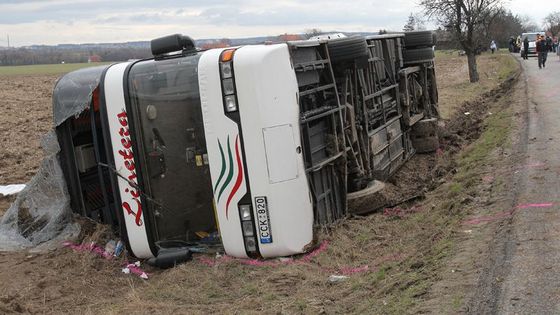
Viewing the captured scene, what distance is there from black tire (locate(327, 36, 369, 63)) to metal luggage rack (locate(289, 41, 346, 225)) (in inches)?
8.9

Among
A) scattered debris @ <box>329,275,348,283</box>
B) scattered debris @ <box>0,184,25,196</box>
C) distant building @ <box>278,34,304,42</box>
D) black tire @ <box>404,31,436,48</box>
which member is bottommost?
scattered debris @ <box>329,275,348,283</box>

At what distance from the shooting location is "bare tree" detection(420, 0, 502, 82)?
1032 inches

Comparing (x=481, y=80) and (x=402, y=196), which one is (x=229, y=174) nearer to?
(x=402, y=196)

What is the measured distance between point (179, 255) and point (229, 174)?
Answer: 0.92 m

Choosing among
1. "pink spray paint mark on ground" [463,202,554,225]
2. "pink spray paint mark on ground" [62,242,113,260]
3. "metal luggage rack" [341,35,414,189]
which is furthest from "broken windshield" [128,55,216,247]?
"pink spray paint mark on ground" [463,202,554,225]

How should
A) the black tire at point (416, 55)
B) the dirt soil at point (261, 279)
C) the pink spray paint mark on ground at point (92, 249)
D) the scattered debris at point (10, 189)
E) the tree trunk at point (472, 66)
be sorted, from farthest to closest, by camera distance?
the tree trunk at point (472, 66) → the black tire at point (416, 55) → the scattered debris at point (10, 189) → the pink spray paint mark on ground at point (92, 249) → the dirt soil at point (261, 279)

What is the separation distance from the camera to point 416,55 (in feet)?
37.3

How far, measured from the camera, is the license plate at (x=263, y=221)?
540 cm

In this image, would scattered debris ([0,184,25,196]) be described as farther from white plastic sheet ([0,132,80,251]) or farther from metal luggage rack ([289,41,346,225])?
metal luggage rack ([289,41,346,225])

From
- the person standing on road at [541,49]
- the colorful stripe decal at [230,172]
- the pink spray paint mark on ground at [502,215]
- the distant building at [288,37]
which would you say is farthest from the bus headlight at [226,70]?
the person standing on road at [541,49]

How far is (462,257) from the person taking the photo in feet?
15.6

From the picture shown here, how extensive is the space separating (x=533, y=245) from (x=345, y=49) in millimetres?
3105

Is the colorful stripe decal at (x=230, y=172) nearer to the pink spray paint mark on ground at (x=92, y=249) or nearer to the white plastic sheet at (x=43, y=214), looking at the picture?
the pink spray paint mark on ground at (x=92, y=249)

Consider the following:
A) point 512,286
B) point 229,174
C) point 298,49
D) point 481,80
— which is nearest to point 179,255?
point 229,174
